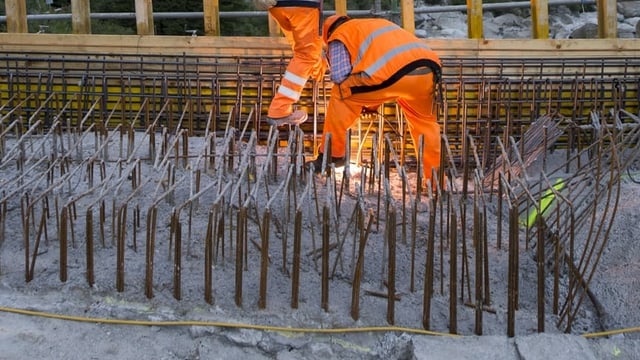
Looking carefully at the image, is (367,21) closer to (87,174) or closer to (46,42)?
(87,174)

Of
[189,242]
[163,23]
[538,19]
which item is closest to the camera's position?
[189,242]

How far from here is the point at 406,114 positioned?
588 centimetres

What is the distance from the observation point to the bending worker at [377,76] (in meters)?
5.51

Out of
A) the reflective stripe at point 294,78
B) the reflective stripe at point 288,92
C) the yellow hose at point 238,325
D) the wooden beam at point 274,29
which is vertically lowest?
the yellow hose at point 238,325

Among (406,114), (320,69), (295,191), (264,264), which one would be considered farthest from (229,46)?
(264,264)

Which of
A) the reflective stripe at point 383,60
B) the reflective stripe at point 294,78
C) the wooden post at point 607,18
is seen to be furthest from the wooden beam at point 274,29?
the wooden post at point 607,18

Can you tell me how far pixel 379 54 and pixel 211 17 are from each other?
7.61ft

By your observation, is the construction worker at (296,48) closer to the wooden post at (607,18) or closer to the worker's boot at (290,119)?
the worker's boot at (290,119)

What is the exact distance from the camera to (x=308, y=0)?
5.66 m

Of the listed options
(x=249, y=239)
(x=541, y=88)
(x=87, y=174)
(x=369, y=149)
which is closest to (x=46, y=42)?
(x=87, y=174)

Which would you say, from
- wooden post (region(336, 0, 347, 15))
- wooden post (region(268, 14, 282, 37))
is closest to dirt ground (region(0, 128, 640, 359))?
wooden post (region(268, 14, 282, 37))

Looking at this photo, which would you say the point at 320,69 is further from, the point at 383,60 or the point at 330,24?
the point at 383,60

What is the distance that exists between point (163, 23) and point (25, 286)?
8.56 meters

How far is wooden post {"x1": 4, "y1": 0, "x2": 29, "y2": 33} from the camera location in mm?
7293
